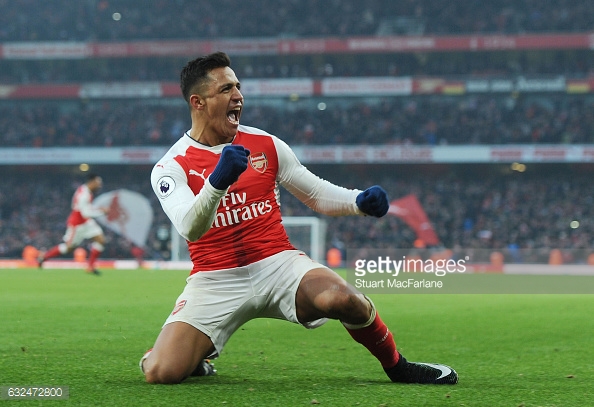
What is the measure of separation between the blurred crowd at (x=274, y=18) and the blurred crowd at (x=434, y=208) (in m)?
6.15

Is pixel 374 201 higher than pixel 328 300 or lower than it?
higher

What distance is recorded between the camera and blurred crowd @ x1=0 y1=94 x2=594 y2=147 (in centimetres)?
3409

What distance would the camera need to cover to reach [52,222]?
3325 cm

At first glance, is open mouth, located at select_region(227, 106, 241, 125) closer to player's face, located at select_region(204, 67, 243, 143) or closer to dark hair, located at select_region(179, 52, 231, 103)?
player's face, located at select_region(204, 67, 243, 143)

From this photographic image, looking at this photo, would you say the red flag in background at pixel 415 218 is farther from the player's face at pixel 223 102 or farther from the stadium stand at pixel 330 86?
the player's face at pixel 223 102

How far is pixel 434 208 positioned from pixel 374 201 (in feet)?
91.3

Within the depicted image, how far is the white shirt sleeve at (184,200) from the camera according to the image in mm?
4035

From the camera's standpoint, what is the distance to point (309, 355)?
6.14m

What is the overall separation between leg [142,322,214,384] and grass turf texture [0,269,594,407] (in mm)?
100

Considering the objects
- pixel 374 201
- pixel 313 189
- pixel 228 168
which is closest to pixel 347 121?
pixel 313 189
